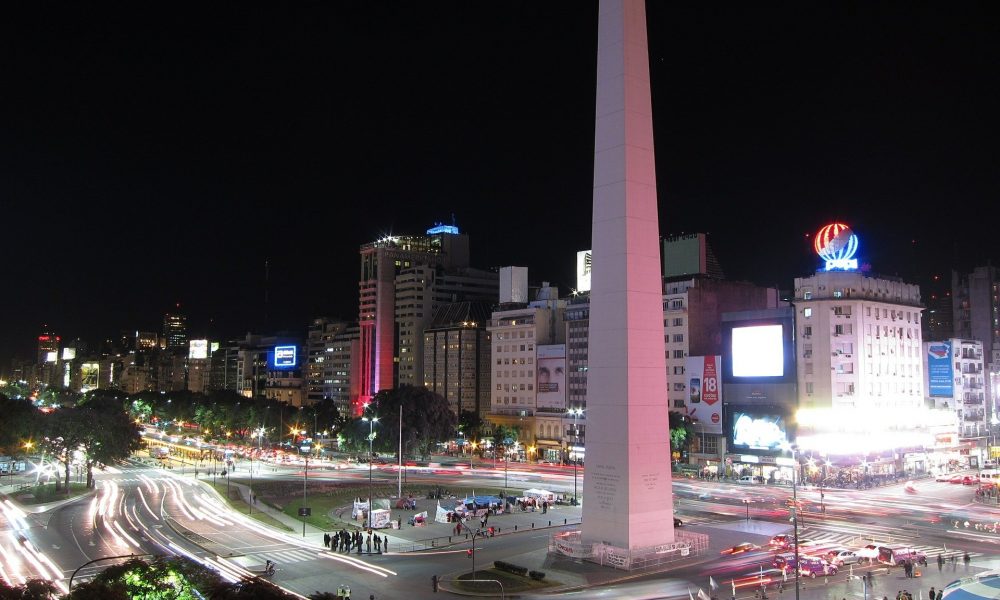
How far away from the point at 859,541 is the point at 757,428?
144 feet

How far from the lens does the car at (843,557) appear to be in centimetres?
4090

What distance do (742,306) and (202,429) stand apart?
98.9m

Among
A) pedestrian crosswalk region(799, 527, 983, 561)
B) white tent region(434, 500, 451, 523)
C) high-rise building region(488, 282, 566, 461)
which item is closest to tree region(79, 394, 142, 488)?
white tent region(434, 500, 451, 523)

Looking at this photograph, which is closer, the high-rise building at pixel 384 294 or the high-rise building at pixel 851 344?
the high-rise building at pixel 851 344

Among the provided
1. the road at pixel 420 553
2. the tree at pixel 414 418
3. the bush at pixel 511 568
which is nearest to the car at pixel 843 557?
the road at pixel 420 553

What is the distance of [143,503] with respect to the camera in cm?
6606

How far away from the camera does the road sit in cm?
3906

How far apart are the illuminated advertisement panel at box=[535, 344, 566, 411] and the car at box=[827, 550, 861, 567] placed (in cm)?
7820

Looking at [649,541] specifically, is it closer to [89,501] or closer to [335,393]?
[89,501]

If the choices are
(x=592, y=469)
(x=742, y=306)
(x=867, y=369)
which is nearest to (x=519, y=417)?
(x=742, y=306)

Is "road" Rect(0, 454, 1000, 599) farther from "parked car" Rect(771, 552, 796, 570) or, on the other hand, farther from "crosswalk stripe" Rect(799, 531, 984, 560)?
"parked car" Rect(771, 552, 796, 570)

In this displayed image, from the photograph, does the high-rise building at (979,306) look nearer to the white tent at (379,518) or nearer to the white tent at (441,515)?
the white tent at (441,515)

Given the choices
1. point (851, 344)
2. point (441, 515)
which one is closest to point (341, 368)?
point (851, 344)

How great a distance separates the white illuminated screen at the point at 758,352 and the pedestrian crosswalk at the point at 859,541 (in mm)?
43559
